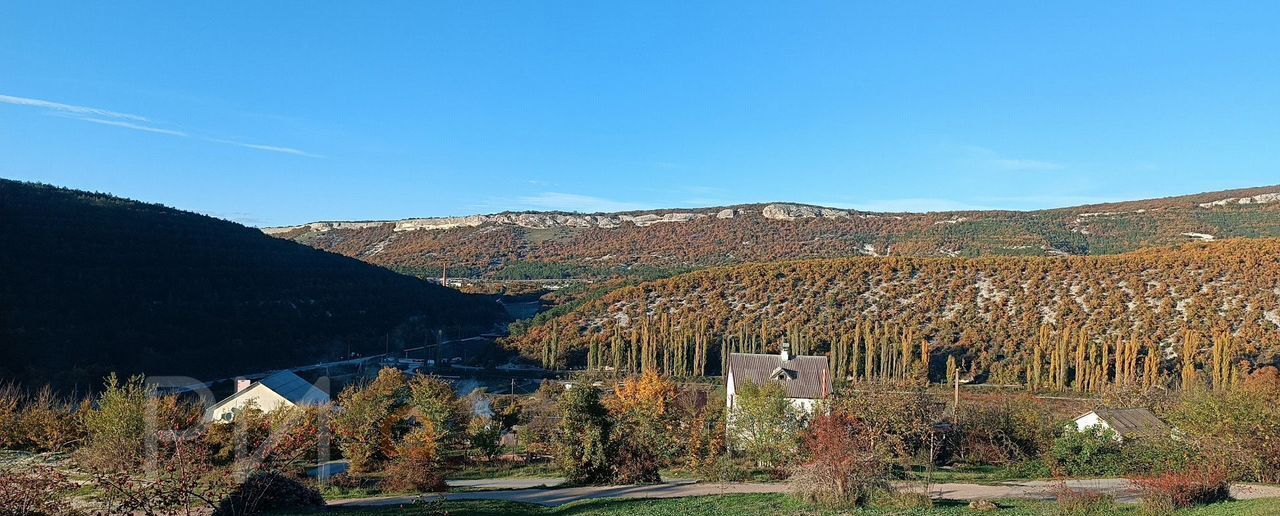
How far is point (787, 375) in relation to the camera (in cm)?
3122

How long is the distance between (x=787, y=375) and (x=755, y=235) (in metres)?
92.1

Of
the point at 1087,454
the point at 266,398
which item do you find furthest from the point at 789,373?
the point at 266,398

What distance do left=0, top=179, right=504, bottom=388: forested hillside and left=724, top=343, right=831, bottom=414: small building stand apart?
35.0 metres

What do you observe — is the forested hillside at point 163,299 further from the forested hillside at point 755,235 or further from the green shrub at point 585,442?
the forested hillside at point 755,235

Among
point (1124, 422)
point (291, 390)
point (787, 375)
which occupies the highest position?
point (787, 375)

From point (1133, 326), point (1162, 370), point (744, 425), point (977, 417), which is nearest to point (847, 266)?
point (1133, 326)

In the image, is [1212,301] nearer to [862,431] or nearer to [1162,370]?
[1162,370]

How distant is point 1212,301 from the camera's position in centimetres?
4984

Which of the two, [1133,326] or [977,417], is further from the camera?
[1133,326]

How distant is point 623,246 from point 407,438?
107 meters

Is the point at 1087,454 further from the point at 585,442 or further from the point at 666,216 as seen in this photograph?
the point at 666,216

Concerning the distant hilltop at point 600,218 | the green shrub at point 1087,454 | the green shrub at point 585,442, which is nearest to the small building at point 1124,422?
the green shrub at point 1087,454

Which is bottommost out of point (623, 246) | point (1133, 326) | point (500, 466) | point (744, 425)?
point (500, 466)

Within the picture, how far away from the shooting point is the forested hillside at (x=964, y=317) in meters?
43.9
